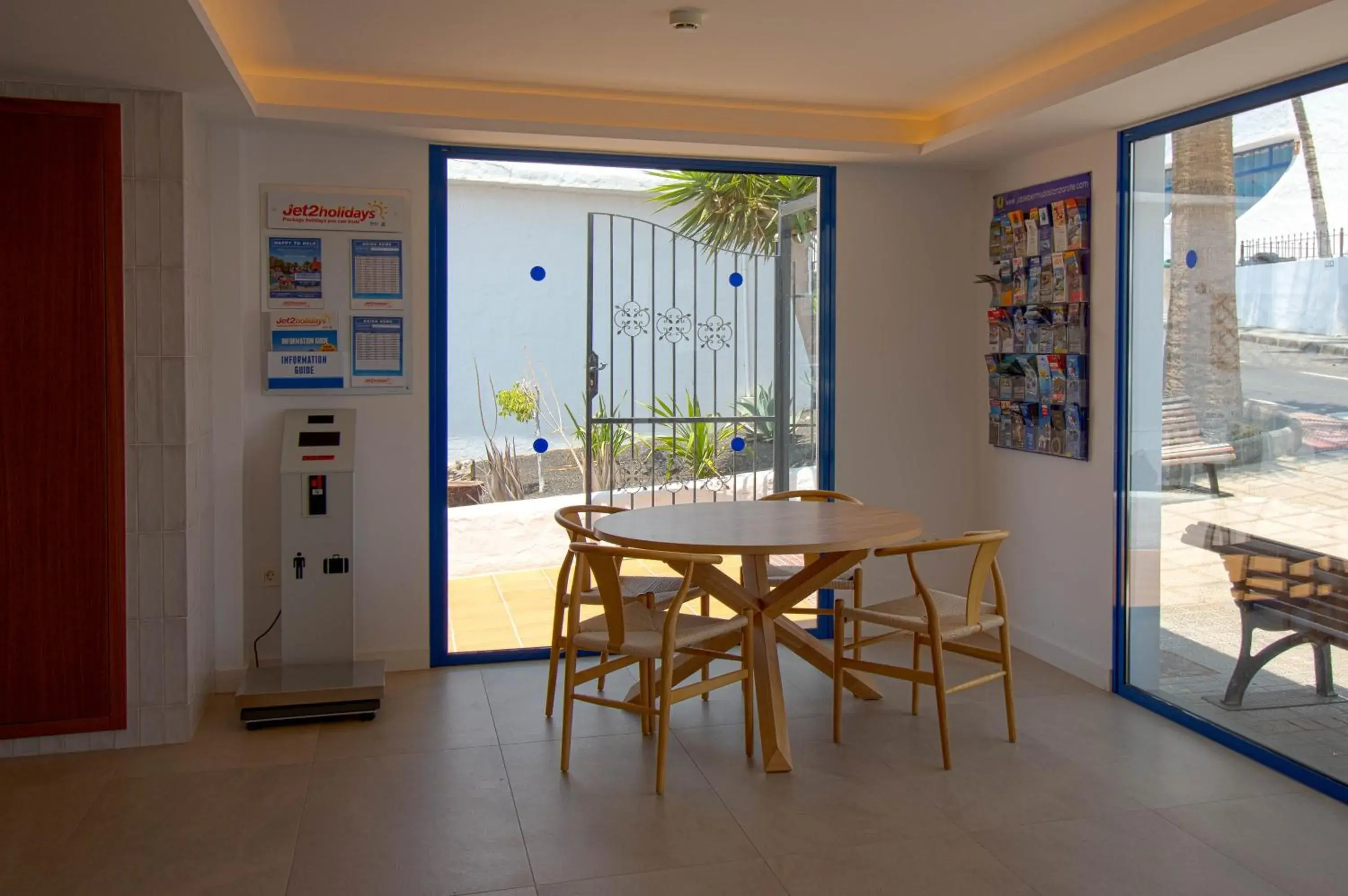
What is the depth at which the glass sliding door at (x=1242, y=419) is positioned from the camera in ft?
12.4

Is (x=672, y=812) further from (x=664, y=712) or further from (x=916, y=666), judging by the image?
(x=916, y=666)

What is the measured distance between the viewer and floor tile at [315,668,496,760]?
4.27 metres

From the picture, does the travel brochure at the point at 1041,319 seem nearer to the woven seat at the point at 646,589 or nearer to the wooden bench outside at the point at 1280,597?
the wooden bench outside at the point at 1280,597

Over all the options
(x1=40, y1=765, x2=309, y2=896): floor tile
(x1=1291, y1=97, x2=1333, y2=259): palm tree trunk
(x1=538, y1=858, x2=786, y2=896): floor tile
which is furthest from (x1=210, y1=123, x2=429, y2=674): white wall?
(x1=1291, y1=97, x2=1333, y2=259): palm tree trunk

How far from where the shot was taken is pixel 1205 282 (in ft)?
14.3

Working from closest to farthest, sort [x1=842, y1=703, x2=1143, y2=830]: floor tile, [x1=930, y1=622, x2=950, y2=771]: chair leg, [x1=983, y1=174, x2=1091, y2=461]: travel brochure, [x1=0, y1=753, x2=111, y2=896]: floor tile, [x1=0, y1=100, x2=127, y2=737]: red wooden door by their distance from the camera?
[x1=0, y1=753, x2=111, y2=896]: floor tile → [x1=842, y1=703, x2=1143, y2=830]: floor tile → [x1=930, y1=622, x2=950, y2=771]: chair leg → [x1=0, y1=100, x2=127, y2=737]: red wooden door → [x1=983, y1=174, x2=1091, y2=461]: travel brochure

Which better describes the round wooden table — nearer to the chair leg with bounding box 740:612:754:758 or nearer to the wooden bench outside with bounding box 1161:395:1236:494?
the chair leg with bounding box 740:612:754:758

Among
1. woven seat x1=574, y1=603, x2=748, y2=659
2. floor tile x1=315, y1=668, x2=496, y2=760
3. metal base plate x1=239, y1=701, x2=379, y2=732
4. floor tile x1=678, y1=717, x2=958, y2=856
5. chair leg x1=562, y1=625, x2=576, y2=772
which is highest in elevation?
woven seat x1=574, y1=603, x2=748, y2=659

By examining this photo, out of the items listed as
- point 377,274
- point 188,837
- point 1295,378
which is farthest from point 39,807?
point 1295,378

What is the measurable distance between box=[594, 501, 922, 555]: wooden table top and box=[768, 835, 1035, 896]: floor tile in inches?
39.3

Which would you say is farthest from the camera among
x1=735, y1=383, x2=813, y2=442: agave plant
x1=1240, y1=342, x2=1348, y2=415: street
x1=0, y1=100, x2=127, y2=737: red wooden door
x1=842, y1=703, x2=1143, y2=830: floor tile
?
x1=735, y1=383, x2=813, y2=442: agave plant

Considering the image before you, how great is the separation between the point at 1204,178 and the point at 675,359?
8.44 ft

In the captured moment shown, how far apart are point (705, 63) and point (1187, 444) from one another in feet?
8.27

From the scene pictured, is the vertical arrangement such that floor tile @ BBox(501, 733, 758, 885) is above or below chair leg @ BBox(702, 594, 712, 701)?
below
